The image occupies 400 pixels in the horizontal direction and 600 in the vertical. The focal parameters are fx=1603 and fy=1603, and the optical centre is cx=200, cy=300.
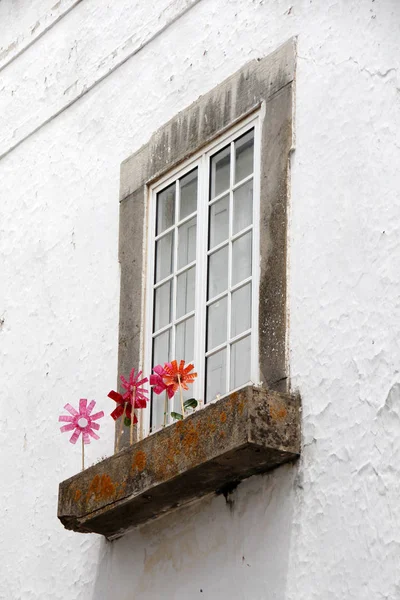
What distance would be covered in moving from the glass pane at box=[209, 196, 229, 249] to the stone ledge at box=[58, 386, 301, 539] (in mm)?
1253

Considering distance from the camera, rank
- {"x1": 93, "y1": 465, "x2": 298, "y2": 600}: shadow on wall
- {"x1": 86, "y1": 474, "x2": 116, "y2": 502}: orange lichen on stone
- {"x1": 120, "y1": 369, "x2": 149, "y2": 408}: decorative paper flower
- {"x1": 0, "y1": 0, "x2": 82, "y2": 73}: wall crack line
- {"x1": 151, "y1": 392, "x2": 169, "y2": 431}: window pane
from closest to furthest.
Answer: {"x1": 93, "y1": 465, "x2": 298, "y2": 600}: shadow on wall → {"x1": 86, "y1": 474, "x2": 116, "y2": 502}: orange lichen on stone → {"x1": 120, "y1": 369, "x2": 149, "y2": 408}: decorative paper flower → {"x1": 151, "y1": 392, "x2": 169, "y2": 431}: window pane → {"x1": 0, "y1": 0, "x2": 82, "y2": 73}: wall crack line

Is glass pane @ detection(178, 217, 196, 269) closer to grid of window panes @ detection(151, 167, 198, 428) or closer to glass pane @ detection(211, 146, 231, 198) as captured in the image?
grid of window panes @ detection(151, 167, 198, 428)

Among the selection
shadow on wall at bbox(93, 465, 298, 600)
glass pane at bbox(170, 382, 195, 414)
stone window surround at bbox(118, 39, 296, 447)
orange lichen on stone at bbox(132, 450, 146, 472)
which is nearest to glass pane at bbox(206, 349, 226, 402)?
glass pane at bbox(170, 382, 195, 414)

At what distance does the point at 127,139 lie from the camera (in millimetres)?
9914

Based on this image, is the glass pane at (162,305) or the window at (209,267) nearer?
the window at (209,267)

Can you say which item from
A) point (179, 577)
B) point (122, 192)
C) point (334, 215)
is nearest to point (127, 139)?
point (122, 192)

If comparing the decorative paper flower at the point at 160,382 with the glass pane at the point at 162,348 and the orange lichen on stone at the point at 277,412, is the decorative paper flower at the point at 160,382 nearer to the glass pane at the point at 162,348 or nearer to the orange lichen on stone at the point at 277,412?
the glass pane at the point at 162,348

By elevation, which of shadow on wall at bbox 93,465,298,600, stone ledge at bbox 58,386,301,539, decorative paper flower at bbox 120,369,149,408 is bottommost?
shadow on wall at bbox 93,465,298,600

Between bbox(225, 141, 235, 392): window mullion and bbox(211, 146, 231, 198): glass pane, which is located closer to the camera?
bbox(225, 141, 235, 392): window mullion

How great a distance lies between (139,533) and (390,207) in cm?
230

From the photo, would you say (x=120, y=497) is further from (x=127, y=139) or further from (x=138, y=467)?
(x=127, y=139)

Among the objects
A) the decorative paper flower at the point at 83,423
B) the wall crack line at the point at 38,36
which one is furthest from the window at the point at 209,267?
the wall crack line at the point at 38,36

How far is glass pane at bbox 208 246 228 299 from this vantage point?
347 inches

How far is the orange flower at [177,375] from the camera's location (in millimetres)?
8352
